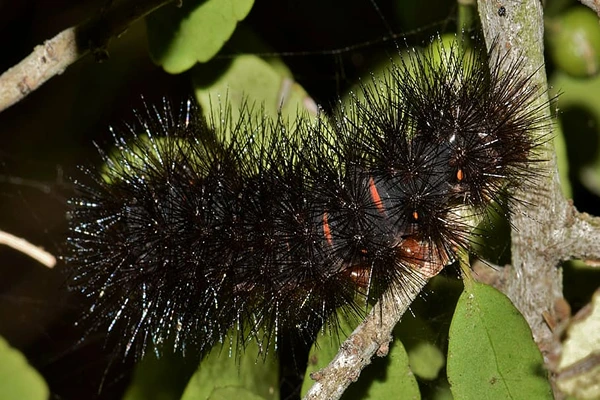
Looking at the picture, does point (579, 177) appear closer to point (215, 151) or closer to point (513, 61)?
point (513, 61)

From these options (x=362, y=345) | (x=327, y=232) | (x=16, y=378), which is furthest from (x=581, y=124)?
(x=16, y=378)

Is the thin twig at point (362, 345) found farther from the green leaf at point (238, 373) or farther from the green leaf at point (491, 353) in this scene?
the green leaf at point (238, 373)

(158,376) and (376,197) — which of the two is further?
(158,376)

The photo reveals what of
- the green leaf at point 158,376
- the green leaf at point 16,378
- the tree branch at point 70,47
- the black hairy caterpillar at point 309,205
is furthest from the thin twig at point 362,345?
the green leaf at point 16,378

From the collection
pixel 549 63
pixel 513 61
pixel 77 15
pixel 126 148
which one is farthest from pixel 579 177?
pixel 77 15

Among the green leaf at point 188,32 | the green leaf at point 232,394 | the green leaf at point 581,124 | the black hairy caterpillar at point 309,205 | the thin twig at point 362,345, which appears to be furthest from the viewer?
the green leaf at point 581,124

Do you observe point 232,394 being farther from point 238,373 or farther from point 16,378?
point 16,378

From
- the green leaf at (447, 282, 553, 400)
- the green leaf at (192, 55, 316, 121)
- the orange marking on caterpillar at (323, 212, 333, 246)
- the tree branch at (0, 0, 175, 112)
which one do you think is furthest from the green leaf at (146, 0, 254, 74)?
the green leaf at (447, 282, 553, 400)
